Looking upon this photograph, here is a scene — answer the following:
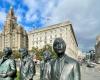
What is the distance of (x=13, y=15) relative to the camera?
141250mm

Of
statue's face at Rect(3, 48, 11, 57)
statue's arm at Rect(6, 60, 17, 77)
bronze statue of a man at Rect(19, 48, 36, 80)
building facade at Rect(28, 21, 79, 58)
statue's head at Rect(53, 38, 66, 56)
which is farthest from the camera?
building facade at Rect(28, 21, 79, 58)

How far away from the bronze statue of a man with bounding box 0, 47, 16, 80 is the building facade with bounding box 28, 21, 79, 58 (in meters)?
82.2

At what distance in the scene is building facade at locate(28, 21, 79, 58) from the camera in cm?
9138

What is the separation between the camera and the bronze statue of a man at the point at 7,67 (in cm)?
715

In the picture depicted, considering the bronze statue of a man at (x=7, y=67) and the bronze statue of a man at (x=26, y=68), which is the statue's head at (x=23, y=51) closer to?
the bronze statue of a man at (x=26, y=68)

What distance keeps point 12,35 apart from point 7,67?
122 metres

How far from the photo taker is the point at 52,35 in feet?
317

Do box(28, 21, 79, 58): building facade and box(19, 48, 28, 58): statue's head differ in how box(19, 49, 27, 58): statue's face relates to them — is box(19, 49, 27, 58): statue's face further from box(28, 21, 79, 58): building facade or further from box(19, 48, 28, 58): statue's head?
box(28, 21, 79, 58): building facade

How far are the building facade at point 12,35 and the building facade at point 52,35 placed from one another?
17814mm

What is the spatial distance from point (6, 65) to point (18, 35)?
118 m

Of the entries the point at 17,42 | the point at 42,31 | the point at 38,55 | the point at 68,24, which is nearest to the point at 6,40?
the point at 17,42

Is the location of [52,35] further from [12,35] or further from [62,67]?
[62,67]

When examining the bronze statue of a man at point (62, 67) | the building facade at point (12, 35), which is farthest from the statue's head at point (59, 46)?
the building facade at point (12, 35)

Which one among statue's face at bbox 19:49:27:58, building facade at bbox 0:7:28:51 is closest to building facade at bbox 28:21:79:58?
building facade at bbox 0:7:28:51
